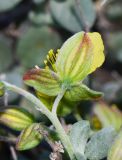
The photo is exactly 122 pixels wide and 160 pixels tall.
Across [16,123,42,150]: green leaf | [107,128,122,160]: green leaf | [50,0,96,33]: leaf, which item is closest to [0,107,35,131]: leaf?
[16,123,42,150]: green leaf

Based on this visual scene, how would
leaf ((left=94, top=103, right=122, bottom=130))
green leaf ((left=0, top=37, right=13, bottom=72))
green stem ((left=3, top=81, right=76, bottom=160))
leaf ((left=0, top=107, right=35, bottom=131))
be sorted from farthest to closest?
green leaf ((left=0, top=37, right=13, bottom=72)) → leaf ((left=94, top=103, right=122, bottom=130)) → leaf ((left=0, top=107, right=35, bottom=131)) → green stem ((left=3, top=81, right=76, bottom=160))

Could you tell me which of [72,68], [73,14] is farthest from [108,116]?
[72,68]

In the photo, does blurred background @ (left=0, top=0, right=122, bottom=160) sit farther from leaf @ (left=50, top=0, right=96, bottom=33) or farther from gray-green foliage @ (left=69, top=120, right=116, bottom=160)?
gray-green foliage @ (left=69, top=120, right=116, bottom=160)

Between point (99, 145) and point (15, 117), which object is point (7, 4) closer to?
point (15, 117)

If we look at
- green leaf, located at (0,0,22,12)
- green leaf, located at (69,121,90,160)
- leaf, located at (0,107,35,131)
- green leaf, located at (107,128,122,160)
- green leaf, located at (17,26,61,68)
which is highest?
green leaf, located at (0,0,22,12)

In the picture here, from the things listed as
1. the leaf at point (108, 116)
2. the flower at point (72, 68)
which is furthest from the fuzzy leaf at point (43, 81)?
the leaf at point (108, 116)

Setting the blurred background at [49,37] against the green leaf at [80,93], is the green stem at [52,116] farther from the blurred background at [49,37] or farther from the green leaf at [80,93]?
the blurred background at [49,37]

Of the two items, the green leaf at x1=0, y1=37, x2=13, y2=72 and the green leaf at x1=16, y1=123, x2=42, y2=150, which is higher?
the green leaf at x1=16, y1=123, x2=42, y2=150
